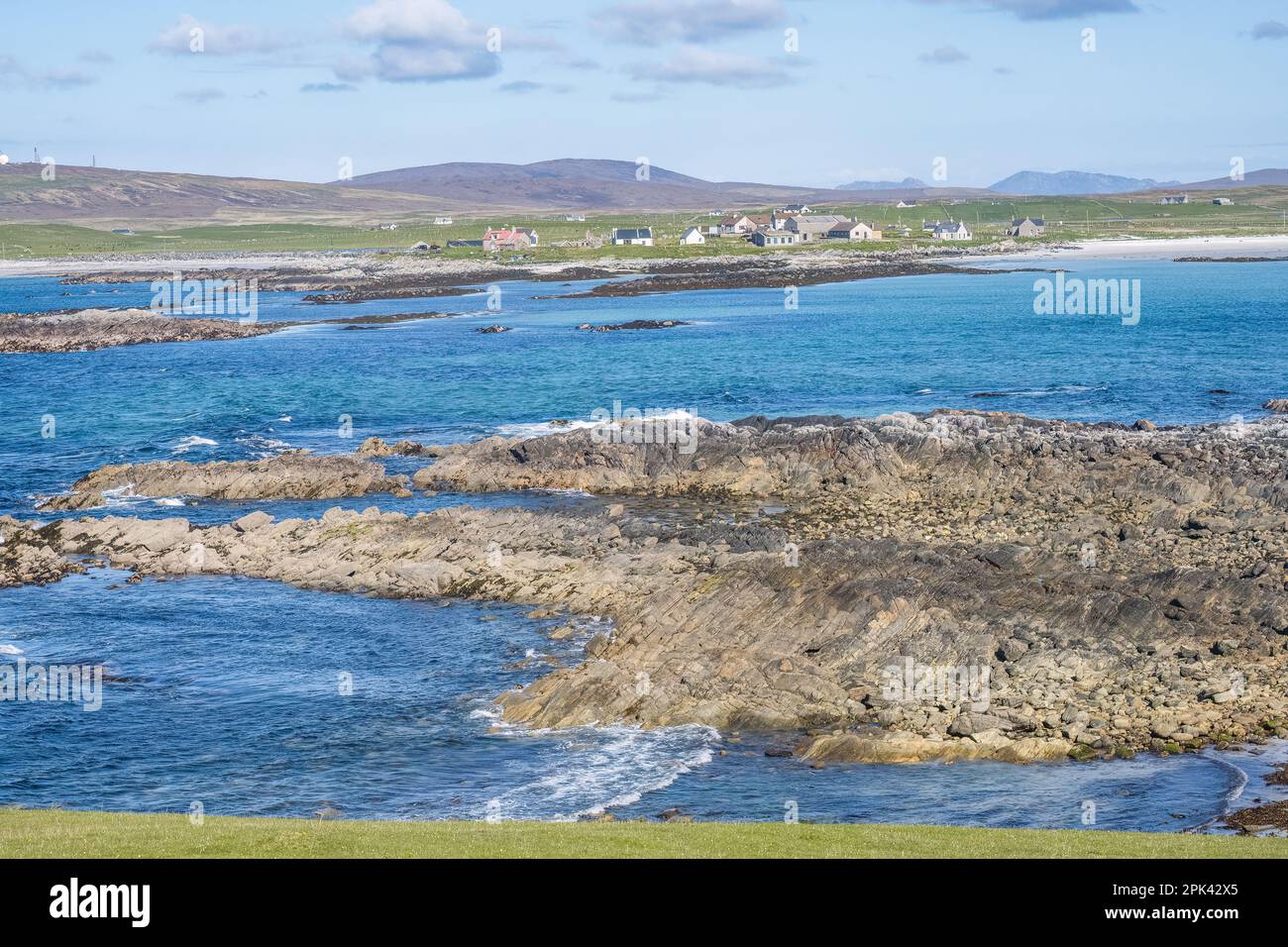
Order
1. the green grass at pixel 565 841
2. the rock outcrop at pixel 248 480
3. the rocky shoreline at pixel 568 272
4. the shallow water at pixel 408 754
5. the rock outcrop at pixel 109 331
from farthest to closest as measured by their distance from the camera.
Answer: the rocky shoreline at pixel 568 272, the rock outcrop at pixel 109 331, the rock outcrop at pixel 248 480, the shallow water at pixel 408 754, the green grass at pixel 565 841

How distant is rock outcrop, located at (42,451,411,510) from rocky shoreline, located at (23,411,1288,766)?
0.52 ft

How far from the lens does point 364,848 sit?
16422mm

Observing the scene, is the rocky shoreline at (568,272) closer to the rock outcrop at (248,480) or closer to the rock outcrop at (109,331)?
the rock outcrop at (109,331)

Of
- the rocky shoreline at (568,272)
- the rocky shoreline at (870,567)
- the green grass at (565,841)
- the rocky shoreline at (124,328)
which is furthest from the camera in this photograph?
the rocky shoreline at (568,272)

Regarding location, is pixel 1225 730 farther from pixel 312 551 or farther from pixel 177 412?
pixel 177 412

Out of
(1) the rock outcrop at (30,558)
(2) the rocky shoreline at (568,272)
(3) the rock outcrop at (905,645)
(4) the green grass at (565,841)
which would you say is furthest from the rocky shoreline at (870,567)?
(2) the rocky shoreline at (568,272)

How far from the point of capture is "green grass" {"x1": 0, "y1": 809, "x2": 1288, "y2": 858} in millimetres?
16250

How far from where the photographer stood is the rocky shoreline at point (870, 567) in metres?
26.8

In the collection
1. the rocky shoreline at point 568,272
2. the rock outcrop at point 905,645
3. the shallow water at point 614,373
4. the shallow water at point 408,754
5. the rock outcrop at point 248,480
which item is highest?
the rocky shoreline at point 568,272

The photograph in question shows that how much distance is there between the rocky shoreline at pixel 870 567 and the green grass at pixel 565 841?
6.85 m

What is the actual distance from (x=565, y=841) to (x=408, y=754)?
971cm

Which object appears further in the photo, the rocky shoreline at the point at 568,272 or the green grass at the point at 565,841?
the rocky shoreline at the point at 568,272

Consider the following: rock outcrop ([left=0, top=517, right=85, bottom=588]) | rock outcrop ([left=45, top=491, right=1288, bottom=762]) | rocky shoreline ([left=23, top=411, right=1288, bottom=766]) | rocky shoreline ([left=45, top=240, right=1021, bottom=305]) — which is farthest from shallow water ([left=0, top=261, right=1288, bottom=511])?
rock outcrop ([left=45, top=491, right=1288, bottom=762])

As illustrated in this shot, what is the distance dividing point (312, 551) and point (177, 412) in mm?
35645
